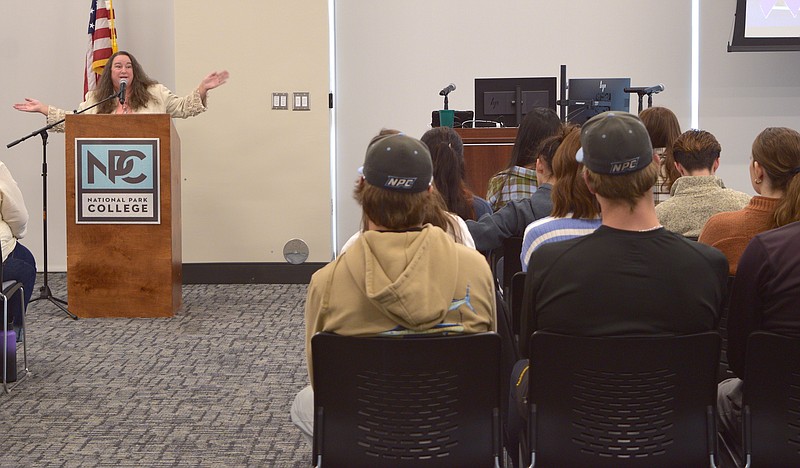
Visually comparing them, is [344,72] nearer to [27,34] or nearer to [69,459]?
[27,34]

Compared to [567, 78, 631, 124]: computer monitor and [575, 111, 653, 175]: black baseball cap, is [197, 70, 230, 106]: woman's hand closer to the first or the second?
[567, 78, 631, 124]: computer monitor

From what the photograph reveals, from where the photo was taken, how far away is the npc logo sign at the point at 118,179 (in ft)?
19.1

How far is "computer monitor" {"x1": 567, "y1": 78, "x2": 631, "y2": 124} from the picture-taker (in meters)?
6.27

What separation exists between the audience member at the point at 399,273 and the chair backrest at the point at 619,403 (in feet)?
0.71

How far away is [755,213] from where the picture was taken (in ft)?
9.11

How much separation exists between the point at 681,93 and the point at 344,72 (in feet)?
9.77

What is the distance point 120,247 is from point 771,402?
4625 millimetres

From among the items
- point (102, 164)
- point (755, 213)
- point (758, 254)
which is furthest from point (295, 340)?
point (758, 254)

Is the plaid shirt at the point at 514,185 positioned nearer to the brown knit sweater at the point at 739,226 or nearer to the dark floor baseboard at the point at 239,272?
the brown knit sweater at the point at 739,226

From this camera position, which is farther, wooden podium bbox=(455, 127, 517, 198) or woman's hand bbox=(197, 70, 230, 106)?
woman's hand bbox=(197, 70, 230, 106)

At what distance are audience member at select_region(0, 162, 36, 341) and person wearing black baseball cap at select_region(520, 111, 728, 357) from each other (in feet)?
10.6

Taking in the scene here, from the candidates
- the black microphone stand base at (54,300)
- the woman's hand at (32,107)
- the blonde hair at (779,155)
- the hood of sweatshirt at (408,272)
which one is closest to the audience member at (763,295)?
the blonde hair at (779,155)

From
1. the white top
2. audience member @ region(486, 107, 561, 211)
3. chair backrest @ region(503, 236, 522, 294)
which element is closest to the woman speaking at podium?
the white top

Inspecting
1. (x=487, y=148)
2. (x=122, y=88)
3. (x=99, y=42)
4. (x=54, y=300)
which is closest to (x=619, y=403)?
(x=487, y=148)
